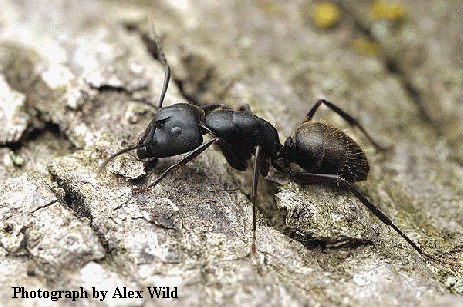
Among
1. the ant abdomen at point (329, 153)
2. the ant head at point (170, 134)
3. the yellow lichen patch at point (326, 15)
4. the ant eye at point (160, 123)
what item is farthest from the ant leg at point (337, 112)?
the yellow lichen patch at point (326, 15)

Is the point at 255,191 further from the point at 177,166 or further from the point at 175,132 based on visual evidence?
the point at 175,132

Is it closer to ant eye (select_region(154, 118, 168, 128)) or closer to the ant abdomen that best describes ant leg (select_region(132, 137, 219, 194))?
ant eye (select_region(154, 118, 168, 128))

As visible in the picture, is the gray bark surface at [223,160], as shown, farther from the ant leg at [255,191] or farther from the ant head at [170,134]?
the ant head at [170,134]

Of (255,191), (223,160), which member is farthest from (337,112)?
(255,191)

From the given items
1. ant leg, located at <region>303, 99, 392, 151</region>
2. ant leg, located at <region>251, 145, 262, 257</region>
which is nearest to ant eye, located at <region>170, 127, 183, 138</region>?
ant leg, located at <region>251, 145, 262, 257</region>

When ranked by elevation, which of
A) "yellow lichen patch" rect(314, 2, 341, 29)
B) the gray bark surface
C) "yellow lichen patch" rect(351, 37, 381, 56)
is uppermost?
"yellow lichen patch" rect(314, 2, 341, 29)

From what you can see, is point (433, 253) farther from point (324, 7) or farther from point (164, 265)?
point (324, 7)

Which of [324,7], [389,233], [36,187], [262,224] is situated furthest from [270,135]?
[324,7]
